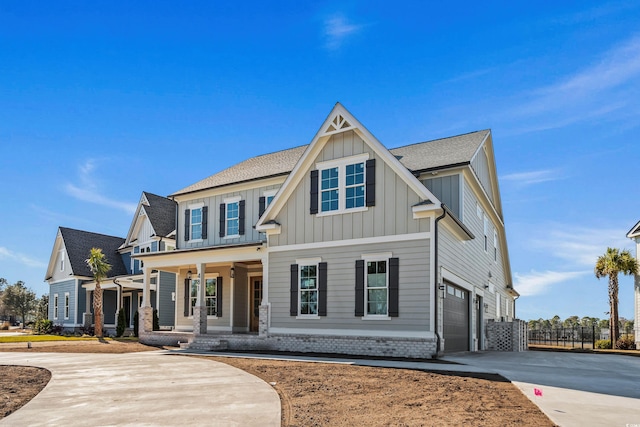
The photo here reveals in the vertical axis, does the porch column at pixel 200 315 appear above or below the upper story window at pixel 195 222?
below

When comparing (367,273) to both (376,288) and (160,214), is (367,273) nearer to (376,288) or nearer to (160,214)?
(376,288)

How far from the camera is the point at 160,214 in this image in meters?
31.5

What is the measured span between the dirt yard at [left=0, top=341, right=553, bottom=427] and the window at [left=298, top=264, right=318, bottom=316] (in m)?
4.98

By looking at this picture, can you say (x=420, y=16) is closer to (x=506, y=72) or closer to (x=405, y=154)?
(x=506, y=72)

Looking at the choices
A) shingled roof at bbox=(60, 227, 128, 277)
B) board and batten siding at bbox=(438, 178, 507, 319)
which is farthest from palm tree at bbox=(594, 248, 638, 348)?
shingled roof at bbox=(60, 227, 128, 277)

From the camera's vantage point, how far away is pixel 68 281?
35.6 m

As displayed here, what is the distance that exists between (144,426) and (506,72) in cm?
1138

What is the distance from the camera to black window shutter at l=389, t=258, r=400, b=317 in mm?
15573

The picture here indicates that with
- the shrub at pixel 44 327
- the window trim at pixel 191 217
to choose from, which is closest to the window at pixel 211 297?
the window trim at pixel 191 217

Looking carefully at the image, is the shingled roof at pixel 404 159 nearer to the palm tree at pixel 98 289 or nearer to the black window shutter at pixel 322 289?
the black window shutter at pixel 322 289

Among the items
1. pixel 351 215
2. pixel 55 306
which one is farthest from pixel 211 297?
pixel 55 306

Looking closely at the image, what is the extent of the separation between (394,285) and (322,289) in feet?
8.64

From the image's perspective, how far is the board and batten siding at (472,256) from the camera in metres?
16.5

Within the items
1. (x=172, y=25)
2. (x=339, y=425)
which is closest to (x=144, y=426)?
(x=339, y=425)
